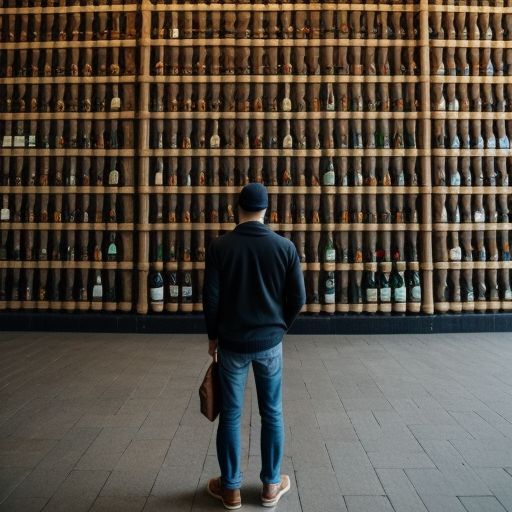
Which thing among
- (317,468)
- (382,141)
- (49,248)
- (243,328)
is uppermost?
(382,141)

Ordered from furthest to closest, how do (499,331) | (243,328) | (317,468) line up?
(499,331) < (317,468) < (243,328)

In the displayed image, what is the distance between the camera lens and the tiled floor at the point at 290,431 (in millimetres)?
2641

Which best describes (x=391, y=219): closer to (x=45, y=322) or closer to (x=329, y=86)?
(x=329, y=86)

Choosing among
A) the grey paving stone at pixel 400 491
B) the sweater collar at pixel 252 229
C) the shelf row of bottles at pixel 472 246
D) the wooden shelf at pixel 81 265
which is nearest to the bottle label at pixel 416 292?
the shelf row of bottles at pixel 472 246

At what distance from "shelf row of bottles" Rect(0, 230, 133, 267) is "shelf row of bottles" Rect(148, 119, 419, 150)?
140 centimetres

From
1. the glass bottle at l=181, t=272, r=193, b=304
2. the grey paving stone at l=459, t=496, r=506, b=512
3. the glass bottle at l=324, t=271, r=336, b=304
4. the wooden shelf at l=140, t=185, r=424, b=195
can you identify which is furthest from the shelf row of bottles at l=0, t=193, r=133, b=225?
the grey paving stone at l=459, t=496, r=506, b=512

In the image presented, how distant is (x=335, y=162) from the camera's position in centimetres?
692

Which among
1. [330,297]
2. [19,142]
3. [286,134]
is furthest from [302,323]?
[19,142]

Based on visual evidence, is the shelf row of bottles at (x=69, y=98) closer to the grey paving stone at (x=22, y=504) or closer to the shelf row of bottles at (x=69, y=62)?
the shelf row of bottles at (x=69, y=62)

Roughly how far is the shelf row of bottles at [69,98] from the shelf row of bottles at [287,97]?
0.42 m

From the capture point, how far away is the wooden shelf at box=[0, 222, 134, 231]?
6820mm

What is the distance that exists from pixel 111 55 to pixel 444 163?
473 cm

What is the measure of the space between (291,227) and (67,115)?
336 cm

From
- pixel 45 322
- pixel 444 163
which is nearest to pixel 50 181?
pixel 45 322
